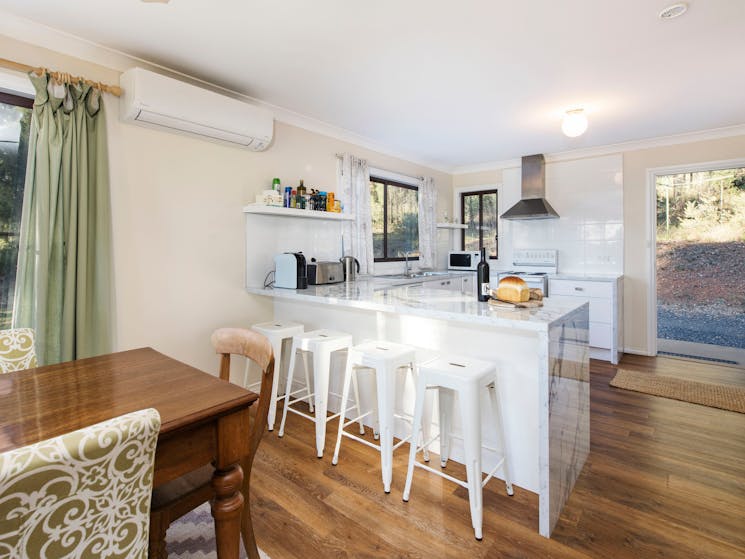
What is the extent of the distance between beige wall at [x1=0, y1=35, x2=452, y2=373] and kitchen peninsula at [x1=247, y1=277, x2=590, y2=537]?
98 centimetres

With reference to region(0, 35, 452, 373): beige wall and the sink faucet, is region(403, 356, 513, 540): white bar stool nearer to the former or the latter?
region(0, 35, 452, 373): beige wall

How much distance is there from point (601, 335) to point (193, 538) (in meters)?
4.17

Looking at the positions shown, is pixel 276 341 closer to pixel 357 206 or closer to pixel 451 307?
pixel 451 307

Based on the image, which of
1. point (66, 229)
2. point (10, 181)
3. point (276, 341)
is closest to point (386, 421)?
point (276, 341)

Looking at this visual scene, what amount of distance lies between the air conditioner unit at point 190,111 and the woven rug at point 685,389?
3770 mm

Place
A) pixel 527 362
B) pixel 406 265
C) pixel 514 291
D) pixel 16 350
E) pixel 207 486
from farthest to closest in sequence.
A: pixel 406 265, pixel 514 291, pixel 527 362, pixel 16 350, pixel 207 486

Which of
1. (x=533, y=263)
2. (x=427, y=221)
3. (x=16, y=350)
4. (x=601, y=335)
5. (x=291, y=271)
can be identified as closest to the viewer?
(x=16, y=350)

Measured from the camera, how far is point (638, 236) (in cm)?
436

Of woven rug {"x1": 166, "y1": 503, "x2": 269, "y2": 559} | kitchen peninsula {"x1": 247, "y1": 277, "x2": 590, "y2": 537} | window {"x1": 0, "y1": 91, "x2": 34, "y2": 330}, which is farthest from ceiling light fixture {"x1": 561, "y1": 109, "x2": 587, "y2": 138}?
window {"x1": 0, "y1": 91, "x2": 34, "y2": 330}

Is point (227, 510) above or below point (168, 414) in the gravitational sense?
below

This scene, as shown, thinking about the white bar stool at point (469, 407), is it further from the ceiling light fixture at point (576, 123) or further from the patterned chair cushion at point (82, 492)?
the ceiling light fixture at point (576, 123)

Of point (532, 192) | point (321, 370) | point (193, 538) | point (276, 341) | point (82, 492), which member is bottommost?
point (193, 538)

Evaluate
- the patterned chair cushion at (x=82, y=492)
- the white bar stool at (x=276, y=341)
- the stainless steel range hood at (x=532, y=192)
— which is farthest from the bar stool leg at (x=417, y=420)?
the stainless steel range hood at (x=532, y=192)

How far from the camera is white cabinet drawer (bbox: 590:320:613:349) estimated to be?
4.13 metres
